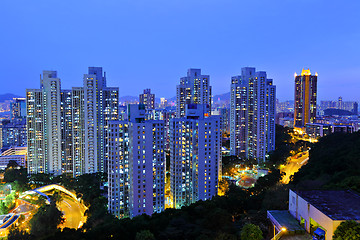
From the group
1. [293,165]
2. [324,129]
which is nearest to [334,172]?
[293,165]

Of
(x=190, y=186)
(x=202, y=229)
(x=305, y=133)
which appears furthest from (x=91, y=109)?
(x=305, y=133)

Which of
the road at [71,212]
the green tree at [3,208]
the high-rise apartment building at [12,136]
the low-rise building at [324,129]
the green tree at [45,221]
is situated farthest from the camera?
the high-rise apartment building at [12,136]

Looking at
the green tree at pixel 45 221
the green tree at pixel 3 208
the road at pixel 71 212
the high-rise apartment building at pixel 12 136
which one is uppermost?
the high-rise apartment building at pixel 12 136

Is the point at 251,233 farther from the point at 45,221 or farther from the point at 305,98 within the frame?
the point at 305,98

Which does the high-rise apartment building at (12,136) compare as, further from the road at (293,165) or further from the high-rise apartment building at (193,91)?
the road at (293,165)

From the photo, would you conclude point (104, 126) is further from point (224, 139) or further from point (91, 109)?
point (224, 139)

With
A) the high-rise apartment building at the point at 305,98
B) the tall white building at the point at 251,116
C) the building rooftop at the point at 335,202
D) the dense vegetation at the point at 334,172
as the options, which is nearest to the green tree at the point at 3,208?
the dense vegetation at the point at 334,172
